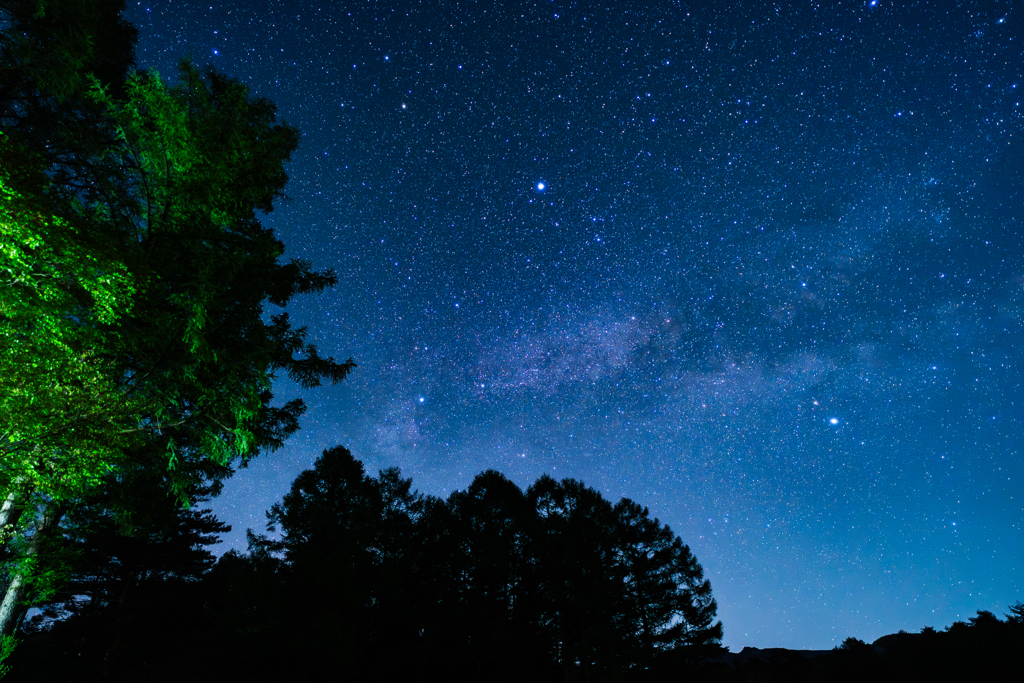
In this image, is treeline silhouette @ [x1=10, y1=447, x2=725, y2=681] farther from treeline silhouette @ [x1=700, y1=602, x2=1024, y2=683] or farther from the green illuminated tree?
the green illuminated tree

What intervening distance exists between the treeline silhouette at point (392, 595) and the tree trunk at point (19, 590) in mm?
8675

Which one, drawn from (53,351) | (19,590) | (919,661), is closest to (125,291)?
(53,351)

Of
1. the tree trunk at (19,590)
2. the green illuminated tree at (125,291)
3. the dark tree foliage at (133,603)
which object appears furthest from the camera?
the dark tree foliage at (133,603)

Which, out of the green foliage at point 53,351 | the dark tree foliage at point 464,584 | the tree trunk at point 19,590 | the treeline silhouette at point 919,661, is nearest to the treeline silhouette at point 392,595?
the dark tree foliage at point 464,584

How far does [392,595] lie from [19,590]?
49.7 ft

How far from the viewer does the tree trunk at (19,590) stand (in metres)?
7.35

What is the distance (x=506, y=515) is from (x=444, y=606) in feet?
17.6

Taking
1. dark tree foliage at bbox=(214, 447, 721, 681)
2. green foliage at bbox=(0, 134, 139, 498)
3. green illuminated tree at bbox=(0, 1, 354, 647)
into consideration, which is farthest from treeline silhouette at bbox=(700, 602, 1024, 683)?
green foliage at bbox=(0, 134, 139, 498)

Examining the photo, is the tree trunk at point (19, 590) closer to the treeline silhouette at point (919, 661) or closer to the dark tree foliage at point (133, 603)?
the dark tree foliage at point (133, 603)

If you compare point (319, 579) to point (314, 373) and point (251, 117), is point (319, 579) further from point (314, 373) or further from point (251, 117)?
point (251, 117)

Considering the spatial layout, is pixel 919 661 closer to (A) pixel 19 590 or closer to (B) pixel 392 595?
(B) pixel 392 595

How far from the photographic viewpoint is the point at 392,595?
20.4 metres

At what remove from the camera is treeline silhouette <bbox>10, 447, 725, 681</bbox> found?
51.1 ft

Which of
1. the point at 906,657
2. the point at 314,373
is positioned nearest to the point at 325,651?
the point at 314,373
